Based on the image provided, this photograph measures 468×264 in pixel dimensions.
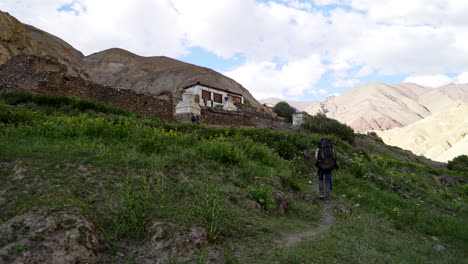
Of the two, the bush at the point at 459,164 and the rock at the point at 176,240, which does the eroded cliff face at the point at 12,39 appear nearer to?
the rock at the point at 176,240

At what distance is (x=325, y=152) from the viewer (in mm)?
7926

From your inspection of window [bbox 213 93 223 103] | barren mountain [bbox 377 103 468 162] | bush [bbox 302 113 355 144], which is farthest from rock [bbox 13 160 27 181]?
barren mountain [bbox 377 103 468 162]

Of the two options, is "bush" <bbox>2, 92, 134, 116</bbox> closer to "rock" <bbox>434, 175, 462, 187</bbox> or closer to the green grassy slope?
the green grassy slope

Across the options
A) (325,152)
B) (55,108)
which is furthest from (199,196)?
(55,108)

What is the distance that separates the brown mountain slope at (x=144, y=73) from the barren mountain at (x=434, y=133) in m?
42.3

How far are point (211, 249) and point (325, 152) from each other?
5093 millimetres

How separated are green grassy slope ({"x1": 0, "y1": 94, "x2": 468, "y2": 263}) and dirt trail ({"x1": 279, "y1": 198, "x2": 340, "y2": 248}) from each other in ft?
0.40

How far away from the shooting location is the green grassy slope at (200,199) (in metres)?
3.83

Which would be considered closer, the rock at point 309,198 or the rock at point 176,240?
the rock at point 176,240

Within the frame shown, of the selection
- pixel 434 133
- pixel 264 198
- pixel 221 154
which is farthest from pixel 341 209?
pixel 434 133

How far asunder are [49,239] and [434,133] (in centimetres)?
10246

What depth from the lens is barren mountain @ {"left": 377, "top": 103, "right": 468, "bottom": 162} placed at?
221ft

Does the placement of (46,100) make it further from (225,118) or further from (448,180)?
(448,180)

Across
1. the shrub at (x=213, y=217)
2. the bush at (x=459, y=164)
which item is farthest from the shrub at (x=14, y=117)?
the bush at (x=459, y=164)
